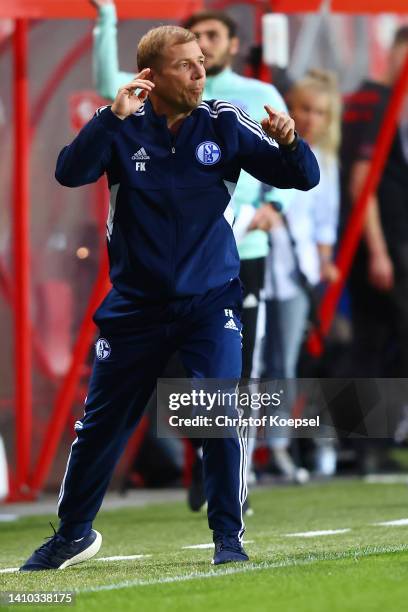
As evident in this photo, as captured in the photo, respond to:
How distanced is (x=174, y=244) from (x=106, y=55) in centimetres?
307

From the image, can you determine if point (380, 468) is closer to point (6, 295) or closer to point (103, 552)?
point (6, 295)

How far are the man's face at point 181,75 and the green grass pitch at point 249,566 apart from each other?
164cm

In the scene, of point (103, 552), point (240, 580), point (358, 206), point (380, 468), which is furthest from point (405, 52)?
point (240, 580)

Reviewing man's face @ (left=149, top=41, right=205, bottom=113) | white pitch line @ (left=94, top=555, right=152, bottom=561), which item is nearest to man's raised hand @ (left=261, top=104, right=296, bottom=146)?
man's face @ (left=149, top=41, right=205, bottom=113)

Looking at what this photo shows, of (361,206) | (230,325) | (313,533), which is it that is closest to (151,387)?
(230,325)

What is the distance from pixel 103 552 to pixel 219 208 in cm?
175

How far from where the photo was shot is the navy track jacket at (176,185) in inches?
236

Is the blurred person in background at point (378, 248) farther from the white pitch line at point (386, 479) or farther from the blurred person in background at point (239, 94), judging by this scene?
the blurred person in background at point (239, 94)

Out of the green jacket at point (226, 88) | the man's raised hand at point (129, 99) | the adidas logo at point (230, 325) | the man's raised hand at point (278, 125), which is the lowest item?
the adidas logo at point (230, 325)

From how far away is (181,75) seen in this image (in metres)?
6.01

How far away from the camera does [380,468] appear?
1224 cm

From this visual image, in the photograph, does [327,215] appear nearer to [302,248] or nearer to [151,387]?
[302,248]

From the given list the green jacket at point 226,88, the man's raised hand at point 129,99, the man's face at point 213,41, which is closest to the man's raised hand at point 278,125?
the man's raised hand at point 129,99

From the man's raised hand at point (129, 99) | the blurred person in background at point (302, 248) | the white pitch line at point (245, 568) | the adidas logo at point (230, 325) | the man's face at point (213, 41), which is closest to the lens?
the white pitch line at point (245, 568)
